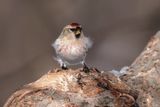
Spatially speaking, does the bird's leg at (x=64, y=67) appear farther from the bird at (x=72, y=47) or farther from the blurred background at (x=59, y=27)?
the blurred background at (x=59, y=27)

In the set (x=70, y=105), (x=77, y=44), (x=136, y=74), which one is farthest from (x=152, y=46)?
(x=70, y=105)

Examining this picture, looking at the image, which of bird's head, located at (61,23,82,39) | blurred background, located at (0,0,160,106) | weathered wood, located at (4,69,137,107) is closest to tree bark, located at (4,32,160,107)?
weathered wood, located at (4,69,137,107)

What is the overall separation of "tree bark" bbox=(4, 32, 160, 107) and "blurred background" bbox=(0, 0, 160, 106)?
779 centimetres

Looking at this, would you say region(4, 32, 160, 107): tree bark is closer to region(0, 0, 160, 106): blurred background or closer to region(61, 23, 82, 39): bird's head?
region(61, 23, 82, 39): bird's head

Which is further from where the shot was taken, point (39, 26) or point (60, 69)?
point (39, 26)

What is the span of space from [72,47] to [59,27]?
8920 mm

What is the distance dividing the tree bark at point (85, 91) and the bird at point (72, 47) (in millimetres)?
164

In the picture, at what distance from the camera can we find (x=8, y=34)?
50.2ft

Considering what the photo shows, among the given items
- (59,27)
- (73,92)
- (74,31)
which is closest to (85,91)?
(73,92)

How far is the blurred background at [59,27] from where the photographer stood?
565 inches

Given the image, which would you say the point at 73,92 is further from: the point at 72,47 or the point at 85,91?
the point at 72,47

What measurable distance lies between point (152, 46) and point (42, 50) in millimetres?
8196

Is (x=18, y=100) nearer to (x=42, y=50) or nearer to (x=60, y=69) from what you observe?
(x=60, y=69)

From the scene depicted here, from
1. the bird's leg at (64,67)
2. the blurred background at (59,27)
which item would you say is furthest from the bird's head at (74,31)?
the blurred background at (59,27)
